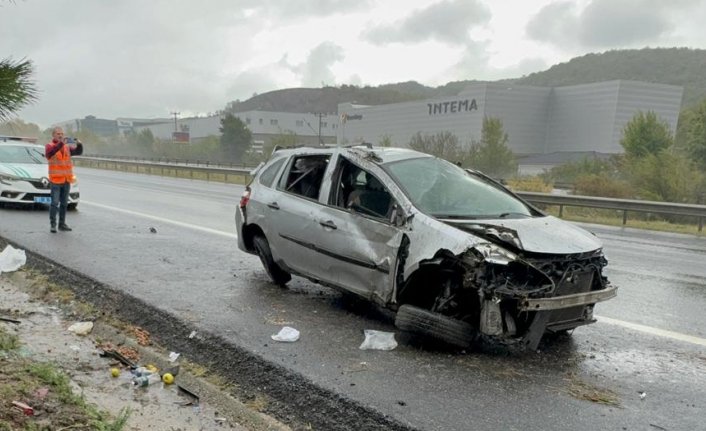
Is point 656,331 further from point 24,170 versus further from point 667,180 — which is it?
point 667,180

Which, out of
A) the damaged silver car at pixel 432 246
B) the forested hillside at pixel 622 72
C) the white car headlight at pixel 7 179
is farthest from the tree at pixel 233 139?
the damaged silver car at pixel 432 246

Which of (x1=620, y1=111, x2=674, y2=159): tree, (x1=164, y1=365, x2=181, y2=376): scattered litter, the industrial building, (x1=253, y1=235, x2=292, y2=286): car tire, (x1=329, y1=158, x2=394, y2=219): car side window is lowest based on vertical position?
(x1=164, y1=365, x2=181, y2=376): scattered litter

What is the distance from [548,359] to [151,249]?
236 inches

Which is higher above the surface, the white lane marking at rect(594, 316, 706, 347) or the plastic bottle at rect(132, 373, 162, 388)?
the white lane marking at rect(594, 316, 706, 347)

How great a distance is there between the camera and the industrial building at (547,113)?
7469 centimetres

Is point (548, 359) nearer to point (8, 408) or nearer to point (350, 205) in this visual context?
point (350, 205)

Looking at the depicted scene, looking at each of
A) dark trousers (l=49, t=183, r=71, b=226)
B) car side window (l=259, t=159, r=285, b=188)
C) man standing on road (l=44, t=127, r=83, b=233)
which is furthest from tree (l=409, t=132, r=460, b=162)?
car side window (l=259, t=159, r=285, b=188)

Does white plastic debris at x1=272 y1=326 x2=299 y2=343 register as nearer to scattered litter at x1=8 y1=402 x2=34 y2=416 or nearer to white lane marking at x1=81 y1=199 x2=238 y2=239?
scattered litter at x1=8 y1=402 x2=34 y2=416

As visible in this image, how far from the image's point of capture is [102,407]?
3328 mm

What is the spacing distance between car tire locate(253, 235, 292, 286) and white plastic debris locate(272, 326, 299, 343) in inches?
57.7

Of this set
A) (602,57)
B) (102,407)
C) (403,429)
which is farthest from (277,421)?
(602,57)

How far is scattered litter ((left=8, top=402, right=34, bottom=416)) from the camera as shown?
9.53ft

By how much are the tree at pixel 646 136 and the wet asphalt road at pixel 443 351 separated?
46137 mm

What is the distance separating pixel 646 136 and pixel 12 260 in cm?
5367
